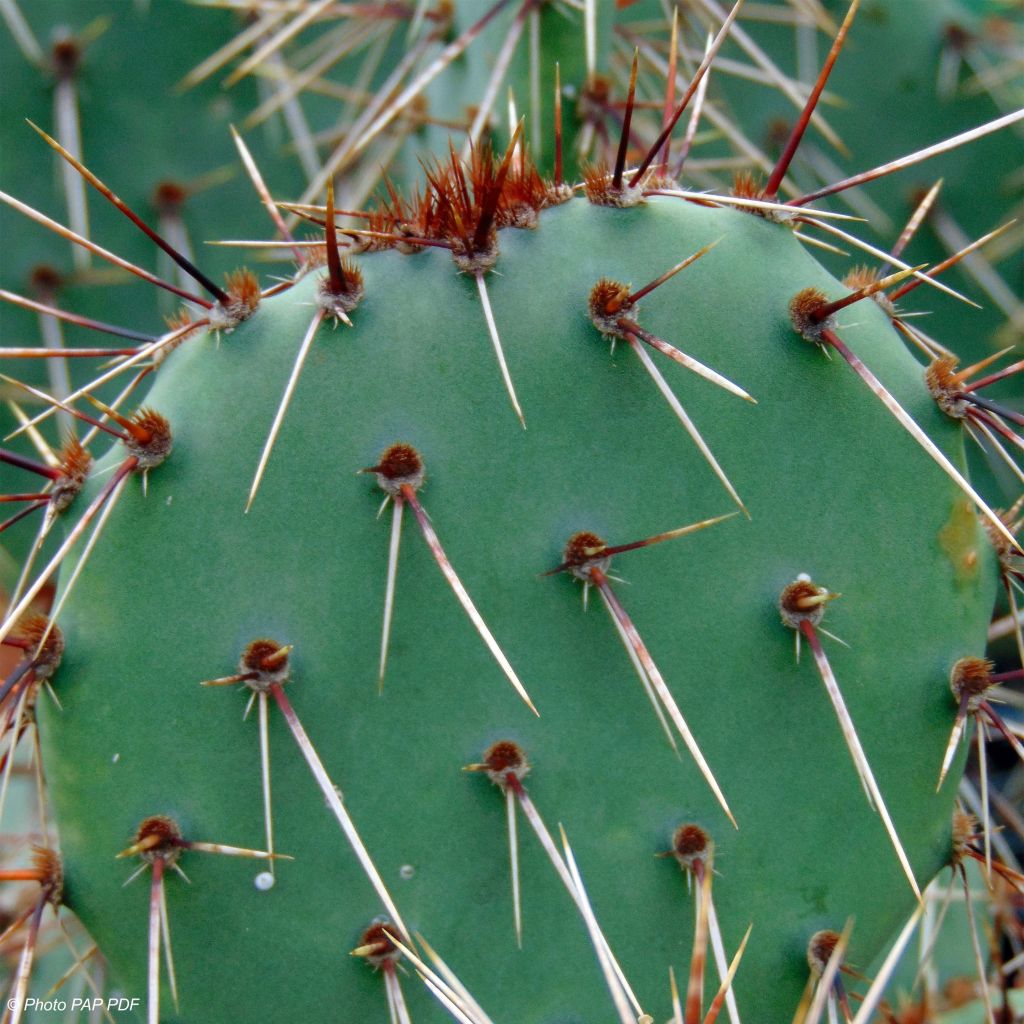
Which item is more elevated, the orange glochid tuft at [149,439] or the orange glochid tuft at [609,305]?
the orange glochid tuft at [149,439]

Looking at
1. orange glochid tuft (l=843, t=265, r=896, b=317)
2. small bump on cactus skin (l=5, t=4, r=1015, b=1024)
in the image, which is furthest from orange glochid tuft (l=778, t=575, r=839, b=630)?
orange glochid tuft (l=843, t=265, r=896, b=317)

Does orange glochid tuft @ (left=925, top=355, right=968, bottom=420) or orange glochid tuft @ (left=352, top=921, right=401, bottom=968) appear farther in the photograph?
orange glochid tuft @ (left=925, top=355, right=968, bottom=420)

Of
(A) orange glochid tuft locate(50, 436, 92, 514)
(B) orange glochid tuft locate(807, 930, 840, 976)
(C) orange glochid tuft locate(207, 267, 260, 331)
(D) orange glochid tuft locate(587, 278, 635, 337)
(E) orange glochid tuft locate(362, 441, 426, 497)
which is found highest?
(C) orange glochid tuft locate(207, 267, 260, 331)

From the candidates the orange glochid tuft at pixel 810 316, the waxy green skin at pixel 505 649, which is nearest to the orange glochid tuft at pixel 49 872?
the waxy green skin at pixel 505 649

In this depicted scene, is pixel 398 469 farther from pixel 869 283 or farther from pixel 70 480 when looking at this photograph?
pixel 869 283

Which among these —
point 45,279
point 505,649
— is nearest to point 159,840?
point 505,649

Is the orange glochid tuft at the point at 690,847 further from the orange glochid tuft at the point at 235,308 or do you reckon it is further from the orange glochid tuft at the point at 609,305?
the orange glochid tuft at the point at 235,308

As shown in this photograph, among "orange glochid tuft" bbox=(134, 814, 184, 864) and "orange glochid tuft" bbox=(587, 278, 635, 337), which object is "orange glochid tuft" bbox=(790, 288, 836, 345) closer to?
→ "orange glochid tuft" bbox=(587, 278, 635, 337)
